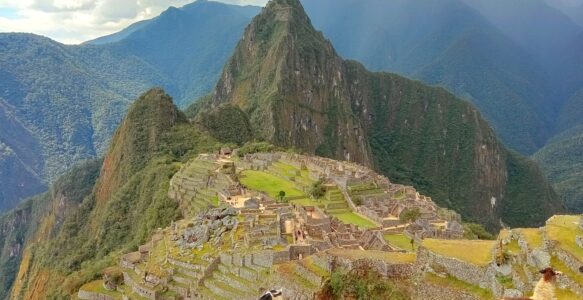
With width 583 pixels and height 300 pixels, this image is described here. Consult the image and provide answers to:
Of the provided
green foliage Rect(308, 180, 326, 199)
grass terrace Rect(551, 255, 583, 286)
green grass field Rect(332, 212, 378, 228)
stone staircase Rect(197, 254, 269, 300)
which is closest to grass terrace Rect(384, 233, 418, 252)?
green grass field Rect(332, 212, 378, 228)

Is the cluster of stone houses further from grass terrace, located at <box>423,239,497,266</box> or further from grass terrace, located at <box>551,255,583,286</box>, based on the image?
grass terrace, located at <box>551,255,583,286</box>

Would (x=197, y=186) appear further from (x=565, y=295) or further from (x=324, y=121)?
(x=324, y=121)

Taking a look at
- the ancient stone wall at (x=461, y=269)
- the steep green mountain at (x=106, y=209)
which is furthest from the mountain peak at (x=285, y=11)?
the ancient stone wall at (x=461, y=269)

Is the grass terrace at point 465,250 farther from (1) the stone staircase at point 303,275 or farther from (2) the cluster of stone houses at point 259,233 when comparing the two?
(2) the cluster of stone houses at point 259,233

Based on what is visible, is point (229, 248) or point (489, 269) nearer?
point (489, 269)

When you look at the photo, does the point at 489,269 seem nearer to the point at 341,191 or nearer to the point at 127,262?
the point at 127,262

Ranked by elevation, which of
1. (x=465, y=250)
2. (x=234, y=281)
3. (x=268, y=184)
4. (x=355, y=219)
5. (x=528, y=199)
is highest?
(x=465, y=250)

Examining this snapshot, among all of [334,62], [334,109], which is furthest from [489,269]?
[334,62]

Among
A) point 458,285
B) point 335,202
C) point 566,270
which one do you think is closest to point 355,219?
point 335,202
